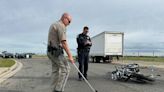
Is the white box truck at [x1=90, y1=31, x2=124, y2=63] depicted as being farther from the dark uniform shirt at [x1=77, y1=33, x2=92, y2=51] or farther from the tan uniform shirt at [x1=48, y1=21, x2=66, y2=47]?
the tan uniform shirt at [x1=48, y1=21, x2=66, y2=47]

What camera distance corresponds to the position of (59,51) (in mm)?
9227

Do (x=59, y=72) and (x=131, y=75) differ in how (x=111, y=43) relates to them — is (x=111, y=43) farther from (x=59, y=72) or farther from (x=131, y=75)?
(x=59, y=72)

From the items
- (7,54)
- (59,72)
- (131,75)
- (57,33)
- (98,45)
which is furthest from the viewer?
(7,54)

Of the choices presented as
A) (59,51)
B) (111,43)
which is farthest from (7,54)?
(59,51)

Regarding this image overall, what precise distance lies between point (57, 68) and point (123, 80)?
17.2 ft

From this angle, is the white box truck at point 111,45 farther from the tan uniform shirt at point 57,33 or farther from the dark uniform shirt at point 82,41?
the tan uniform shirt at point 57,33

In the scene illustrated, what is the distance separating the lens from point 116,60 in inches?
1715

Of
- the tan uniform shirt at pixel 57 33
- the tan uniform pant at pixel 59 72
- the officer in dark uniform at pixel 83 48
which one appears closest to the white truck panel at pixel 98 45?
the officer in dark uniform at pixel 83 48

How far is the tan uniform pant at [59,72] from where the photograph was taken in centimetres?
905

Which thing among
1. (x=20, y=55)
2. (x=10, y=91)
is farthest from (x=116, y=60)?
(x=10, y=91)

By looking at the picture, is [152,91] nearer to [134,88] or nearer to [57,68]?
[134,88]

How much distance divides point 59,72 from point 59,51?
499 mm

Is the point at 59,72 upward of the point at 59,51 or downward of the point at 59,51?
downward

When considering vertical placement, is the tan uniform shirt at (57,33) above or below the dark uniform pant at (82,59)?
above
